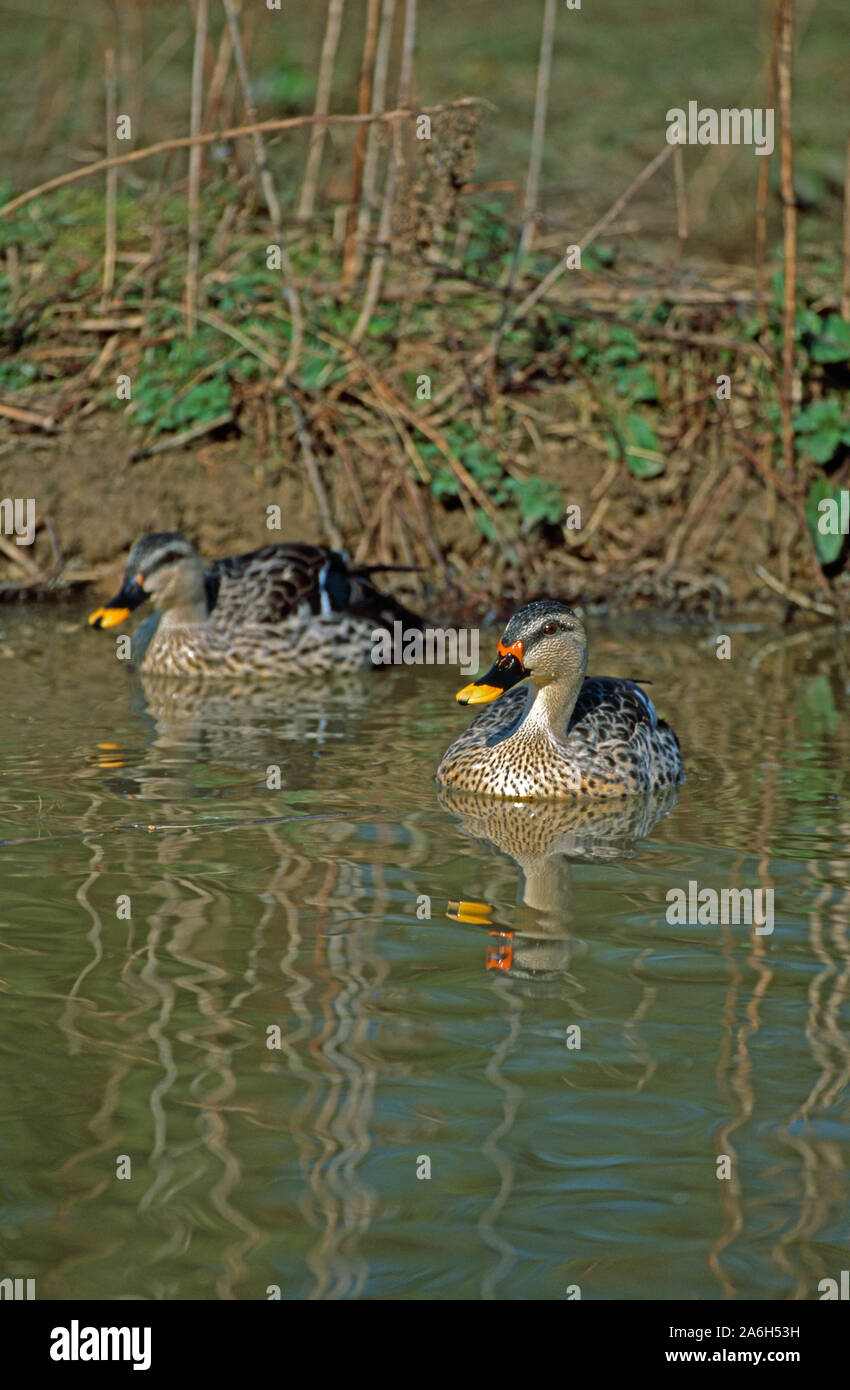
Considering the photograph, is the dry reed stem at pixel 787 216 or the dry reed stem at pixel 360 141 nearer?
the dry reed stem at pixel 787 216

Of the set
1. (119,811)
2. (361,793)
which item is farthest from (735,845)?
(119,811)

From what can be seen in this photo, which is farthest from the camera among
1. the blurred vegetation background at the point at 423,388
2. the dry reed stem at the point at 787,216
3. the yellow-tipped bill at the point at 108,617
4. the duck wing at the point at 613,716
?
the blurred vegetation background at the point at 423,388

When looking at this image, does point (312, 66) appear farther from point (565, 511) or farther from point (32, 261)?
point (565, 511)

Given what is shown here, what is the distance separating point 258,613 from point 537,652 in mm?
3669

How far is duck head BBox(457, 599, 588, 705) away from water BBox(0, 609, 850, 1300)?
22.9 inches

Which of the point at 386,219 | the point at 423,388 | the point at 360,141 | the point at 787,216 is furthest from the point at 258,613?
the point at 787,216

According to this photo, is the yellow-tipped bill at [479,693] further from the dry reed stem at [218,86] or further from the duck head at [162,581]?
the dry reed stem at [218,86]

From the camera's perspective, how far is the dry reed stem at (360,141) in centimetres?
1338

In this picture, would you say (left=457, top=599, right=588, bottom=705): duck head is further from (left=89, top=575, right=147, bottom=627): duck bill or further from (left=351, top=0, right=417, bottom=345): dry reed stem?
(left=351, top=0, right=417, bottom=345): dry reed stem


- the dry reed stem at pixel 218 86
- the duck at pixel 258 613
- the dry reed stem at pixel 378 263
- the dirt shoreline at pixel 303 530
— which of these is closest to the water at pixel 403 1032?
the duck at pixel 258 613

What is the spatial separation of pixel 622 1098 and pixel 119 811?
11.4ft

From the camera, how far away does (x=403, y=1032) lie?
216 inches

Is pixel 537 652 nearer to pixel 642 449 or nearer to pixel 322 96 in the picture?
pixel 642 449

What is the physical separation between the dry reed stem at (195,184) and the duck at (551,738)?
20.0 ft
